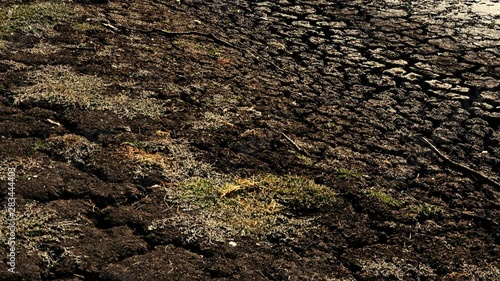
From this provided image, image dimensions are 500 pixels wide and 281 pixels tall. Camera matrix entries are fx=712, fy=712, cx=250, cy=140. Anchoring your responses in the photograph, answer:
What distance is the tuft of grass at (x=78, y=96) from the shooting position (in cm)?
354

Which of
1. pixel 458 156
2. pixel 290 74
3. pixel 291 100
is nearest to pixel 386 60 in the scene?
pixel 290 74

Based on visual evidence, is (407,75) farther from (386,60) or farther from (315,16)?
(315,16)

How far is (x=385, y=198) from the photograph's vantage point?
122 inches

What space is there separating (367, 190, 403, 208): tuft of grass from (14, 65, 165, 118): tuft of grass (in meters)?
1.16

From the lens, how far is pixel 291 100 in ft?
13.4

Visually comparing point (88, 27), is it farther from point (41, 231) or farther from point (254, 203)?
point (41, 231)

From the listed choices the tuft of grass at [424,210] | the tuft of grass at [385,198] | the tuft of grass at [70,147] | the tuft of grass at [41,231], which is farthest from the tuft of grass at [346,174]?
the tuft of grass at [41,231]

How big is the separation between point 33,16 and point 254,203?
8.47 ft

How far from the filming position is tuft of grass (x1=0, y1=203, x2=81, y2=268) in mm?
2395

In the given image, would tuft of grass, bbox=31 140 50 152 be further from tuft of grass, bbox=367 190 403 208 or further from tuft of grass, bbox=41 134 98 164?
Answer: tuft of grass, bbox=367 190 403 208

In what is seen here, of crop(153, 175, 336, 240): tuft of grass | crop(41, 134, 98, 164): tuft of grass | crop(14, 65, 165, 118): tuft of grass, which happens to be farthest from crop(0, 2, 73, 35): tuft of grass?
crop(153, 175, 336, 240): tuft of grass

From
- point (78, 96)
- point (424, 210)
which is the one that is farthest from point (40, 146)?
point (424, 210)

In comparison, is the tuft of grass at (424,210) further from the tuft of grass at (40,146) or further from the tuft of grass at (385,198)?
the tuft of grass at (40,146)

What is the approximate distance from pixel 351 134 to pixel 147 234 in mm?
1500
